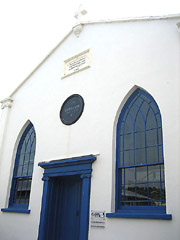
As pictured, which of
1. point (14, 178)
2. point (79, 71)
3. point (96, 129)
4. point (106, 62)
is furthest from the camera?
point (14, 178)

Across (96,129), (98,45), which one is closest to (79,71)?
(98,45)

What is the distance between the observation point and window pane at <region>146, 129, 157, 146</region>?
6.47 metres

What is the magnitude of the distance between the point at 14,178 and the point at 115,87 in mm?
4869

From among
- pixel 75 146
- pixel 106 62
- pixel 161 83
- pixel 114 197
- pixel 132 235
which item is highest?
pixel 106 62

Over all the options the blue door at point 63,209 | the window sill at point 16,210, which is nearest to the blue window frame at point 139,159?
the blue door at point 63,209

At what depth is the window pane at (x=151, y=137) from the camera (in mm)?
6473

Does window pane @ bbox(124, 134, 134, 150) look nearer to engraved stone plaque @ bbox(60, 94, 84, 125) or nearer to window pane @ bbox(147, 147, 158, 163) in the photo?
window pane @ bbox(147, 147, 158, 163)

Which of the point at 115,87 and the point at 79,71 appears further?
the point at 79,71

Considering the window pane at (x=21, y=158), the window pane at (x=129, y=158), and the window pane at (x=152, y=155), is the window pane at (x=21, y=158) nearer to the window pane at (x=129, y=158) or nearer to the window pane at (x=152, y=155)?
the window pane at (x=129, y=158)

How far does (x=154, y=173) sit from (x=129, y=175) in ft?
2.19

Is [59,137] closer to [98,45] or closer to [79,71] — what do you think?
[79,71]

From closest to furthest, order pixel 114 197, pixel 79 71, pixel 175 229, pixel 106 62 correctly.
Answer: pixel 175 229 → pixel 114 197 → pixel 106 62 → pixel 79 71

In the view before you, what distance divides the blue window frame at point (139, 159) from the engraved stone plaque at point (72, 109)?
152 cm

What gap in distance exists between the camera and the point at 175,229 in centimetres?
528
